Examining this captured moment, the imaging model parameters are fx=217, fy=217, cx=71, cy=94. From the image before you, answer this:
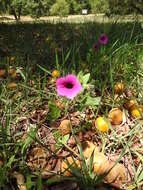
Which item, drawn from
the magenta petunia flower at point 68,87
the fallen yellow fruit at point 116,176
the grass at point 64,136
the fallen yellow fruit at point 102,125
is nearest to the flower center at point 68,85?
the magenta petunia flower at point 68,87

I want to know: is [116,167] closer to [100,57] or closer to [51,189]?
[51,189]

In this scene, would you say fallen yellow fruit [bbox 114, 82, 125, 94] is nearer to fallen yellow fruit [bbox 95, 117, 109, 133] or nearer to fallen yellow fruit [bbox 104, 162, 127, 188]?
fallen yellow fruit [bbox 95, 117, 109, 133]

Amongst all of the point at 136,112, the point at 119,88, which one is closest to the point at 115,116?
the point at 136,112

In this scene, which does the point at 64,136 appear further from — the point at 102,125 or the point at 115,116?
the point at 115,116

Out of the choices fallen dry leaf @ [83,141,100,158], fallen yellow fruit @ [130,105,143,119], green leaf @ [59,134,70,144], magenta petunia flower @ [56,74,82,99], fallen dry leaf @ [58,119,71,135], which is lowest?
fallen dry leaf @ [83,141,100,158]

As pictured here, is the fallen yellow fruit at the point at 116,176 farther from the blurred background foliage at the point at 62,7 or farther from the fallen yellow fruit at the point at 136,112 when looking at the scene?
the blurred background foliage at the point at 62,7

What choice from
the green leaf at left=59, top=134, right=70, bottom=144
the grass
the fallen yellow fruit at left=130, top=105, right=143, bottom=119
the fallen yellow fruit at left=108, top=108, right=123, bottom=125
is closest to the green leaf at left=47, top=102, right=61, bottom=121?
the grass
